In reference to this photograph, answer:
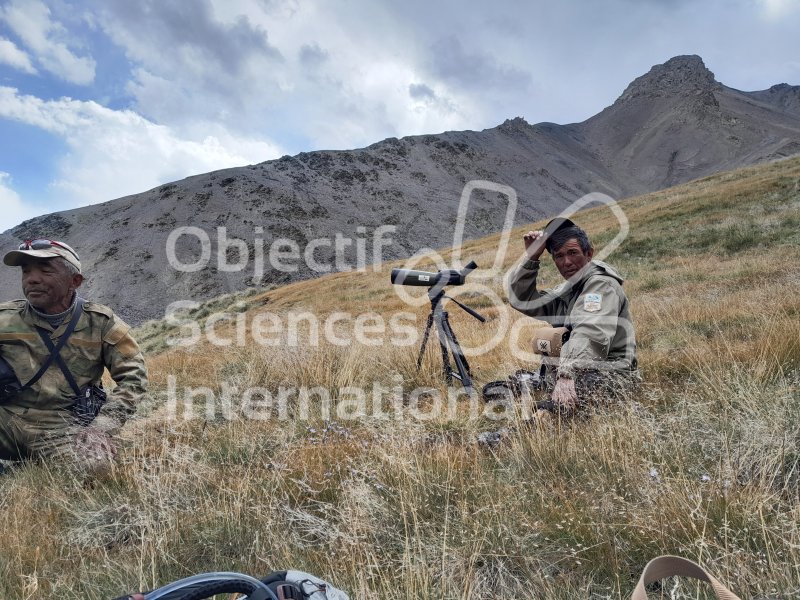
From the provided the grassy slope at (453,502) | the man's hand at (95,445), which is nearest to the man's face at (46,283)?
the man's hand at (95,445)

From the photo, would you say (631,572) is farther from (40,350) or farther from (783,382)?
(40,350)

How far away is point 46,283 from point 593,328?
14.6 feet

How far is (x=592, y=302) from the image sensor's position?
11.5 feet

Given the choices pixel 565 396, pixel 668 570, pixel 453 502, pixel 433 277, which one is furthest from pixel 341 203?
pixel 668 570

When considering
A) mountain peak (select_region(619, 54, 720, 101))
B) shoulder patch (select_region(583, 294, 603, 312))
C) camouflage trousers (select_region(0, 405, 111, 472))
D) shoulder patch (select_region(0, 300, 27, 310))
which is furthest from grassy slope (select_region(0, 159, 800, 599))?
mountain peak (select_region(619, 54, 720, 101))

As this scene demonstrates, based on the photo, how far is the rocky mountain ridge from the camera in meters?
70.8

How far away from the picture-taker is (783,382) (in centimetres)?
Answer: 305

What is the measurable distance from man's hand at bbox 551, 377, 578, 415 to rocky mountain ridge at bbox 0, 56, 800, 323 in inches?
2633

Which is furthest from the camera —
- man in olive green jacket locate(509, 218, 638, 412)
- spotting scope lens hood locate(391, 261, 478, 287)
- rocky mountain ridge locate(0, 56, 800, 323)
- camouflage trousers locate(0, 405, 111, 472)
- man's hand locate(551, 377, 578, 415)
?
rocky mountain ridge locate(0, 56, 800, 323)

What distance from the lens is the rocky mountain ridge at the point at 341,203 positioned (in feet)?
232

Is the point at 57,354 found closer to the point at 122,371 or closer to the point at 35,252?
the point at 122,371

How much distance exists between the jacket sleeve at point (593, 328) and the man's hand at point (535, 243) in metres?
0.73

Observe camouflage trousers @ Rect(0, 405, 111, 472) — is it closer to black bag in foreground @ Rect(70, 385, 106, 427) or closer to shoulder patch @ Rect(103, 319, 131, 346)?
black bag in foreground @ Rect(70, 385, 106, 427)

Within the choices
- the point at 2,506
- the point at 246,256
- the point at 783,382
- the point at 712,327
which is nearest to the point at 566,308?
the point at 783,382
